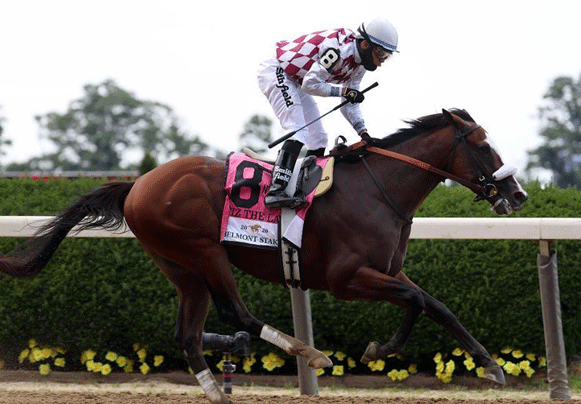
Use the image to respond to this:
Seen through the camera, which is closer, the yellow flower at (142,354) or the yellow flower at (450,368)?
the yellow flower at (450,368)

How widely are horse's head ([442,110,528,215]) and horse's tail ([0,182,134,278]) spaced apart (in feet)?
6.36

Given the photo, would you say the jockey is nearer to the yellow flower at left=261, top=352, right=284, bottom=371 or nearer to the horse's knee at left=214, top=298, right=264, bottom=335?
the horse's knee at left=214, top=298, right=264, bottom=335

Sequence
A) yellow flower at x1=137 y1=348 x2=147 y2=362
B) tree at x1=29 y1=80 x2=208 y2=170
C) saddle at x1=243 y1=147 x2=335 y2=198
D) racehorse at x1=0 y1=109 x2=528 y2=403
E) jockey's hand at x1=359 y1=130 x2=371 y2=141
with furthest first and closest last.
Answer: tree at x1=29 y1=80 x2=208 y2=170 → yellow flower at x1=137 y1=348 x2=147 y2=362 → jockey's hand at x1=359 y1=130 x2=371 y2=141 → saddle at x1=243 y1=147 x2=335 y2=198 → racehorse at x1=0 y1=109 x2=528 y2=403

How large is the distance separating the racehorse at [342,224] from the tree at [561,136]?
3149 cm

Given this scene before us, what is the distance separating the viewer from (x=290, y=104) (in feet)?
16.2

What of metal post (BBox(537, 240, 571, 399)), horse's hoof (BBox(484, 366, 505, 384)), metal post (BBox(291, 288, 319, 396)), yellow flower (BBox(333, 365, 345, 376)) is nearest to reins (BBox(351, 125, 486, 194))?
metal post (BBox(537, 240, 571, 399))

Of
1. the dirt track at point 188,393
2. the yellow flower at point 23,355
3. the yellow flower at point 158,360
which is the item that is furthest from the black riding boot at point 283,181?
the yellow flower at point 23,355

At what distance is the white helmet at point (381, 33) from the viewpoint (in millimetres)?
4766

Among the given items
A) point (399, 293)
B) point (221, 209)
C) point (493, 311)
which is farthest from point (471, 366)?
point (221, 209)

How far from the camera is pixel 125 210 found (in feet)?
16.5

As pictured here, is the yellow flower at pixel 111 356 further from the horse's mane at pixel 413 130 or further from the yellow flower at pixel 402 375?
the horse's mane at pixel 413 130

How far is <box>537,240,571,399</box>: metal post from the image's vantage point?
523cm

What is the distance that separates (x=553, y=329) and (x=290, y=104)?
209 cm

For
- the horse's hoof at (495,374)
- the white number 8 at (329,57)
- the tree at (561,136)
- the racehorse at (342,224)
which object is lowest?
the horse's hoof at (495,374)
